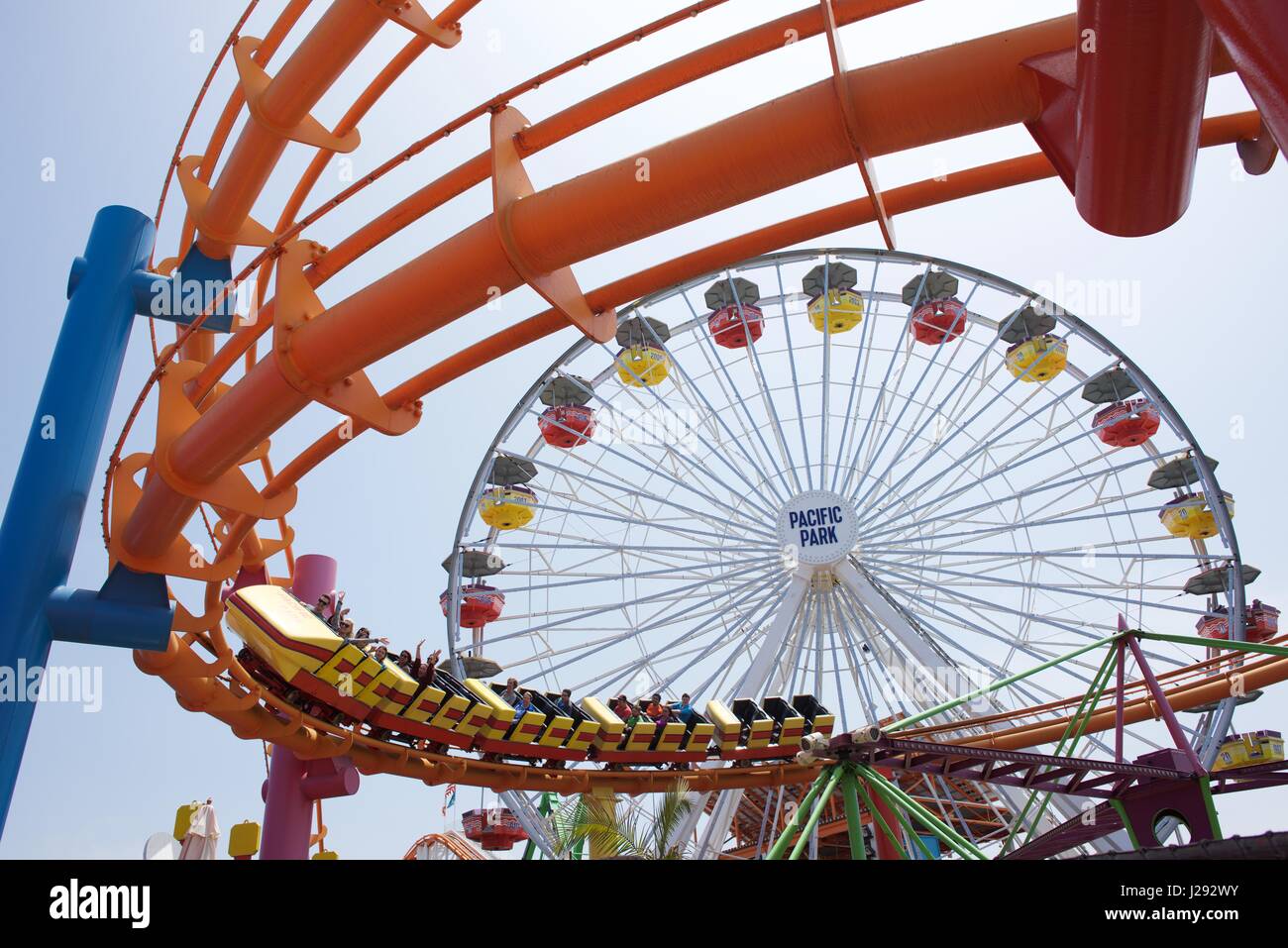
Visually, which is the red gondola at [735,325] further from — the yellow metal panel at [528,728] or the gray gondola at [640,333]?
the yellow metal panel at [528,728]

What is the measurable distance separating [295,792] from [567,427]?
26.1 ft

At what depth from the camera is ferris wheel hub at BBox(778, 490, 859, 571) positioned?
16.8 metres

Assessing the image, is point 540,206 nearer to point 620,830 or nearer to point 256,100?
point 256,100

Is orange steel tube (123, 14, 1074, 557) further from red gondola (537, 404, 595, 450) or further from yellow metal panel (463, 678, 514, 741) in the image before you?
red gondola (537, 404, 595, 450)

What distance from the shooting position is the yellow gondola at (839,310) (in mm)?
18359

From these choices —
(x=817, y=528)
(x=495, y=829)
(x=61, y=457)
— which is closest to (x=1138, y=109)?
(x=61, y=457)

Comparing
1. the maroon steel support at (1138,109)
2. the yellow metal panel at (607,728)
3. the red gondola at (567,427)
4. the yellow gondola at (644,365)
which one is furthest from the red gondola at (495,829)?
the maroon steel support at (1138,109)

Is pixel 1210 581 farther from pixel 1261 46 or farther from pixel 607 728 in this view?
pixel 1261 46

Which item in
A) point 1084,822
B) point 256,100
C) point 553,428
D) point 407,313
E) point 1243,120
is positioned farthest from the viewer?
point 553,428

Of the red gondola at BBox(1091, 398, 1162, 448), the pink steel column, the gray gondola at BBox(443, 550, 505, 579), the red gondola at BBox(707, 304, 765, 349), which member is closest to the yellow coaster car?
the red gondola at BBox(1091, 398, 1162, 448)

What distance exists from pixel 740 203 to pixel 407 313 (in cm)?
172

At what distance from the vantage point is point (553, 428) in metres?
18.4

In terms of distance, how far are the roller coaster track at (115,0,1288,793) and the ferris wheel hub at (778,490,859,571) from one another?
935 cm
